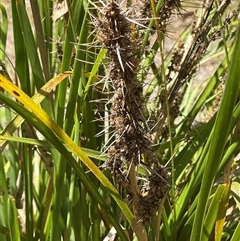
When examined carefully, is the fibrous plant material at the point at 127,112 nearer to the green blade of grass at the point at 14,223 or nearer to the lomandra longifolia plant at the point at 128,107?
Result: the lomandra longifolia plant at the point at 128,107

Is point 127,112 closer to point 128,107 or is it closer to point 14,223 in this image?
point 128,107

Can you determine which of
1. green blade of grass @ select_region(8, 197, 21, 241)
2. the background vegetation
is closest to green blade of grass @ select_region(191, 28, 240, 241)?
the background vegetation

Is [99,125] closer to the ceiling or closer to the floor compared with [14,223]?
closer to the ceiling

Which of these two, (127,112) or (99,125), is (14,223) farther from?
(127,112)

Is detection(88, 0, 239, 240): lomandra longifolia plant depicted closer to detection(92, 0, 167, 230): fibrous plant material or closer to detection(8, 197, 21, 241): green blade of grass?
detection(92, 0, 167, 230): fibrous plant material

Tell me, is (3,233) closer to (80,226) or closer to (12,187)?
(80,226)

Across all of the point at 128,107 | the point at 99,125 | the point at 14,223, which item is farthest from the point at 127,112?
the point at 14,223

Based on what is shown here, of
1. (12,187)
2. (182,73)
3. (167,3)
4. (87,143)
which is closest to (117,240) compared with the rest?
(87,143)

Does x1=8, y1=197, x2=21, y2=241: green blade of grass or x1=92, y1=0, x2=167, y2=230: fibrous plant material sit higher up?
x1=92, y1=0, x2=167, y2=230: fibrous plant material

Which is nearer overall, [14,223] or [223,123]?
[223,123]
